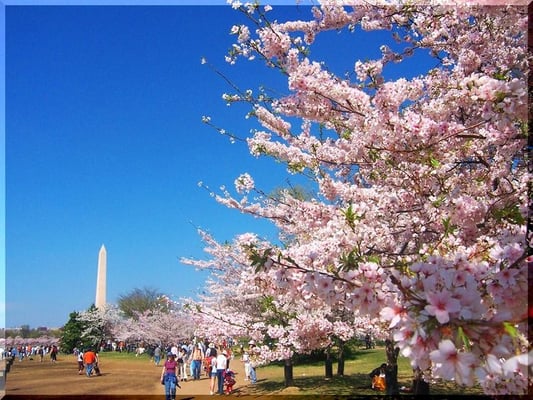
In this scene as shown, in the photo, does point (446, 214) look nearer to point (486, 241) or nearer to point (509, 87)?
point (486, 241)

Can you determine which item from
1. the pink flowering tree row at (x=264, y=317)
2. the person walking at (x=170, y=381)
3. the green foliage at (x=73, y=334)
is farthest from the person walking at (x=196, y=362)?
the green foliage at (x=73, y=334)

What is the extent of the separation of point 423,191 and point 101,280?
1463 inches

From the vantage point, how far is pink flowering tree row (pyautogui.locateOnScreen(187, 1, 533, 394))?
1.54 meters

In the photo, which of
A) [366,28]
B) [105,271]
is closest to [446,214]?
[366,28]

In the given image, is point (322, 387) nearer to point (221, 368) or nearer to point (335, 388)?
point (335, 388)

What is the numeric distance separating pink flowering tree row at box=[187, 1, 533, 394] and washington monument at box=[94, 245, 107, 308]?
3330 cm

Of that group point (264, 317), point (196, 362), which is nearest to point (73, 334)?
point (196, 362)

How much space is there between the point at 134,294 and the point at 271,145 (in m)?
41.2

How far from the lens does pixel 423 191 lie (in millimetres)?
3449

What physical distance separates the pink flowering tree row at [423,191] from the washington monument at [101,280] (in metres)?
33.3

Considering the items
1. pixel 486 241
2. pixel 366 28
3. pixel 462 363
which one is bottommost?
pixel 462 363

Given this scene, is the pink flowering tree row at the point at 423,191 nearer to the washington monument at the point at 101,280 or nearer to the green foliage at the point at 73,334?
the washington monument at the point at 101,280

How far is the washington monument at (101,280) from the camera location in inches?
1436

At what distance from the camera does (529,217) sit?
7.24 feet
